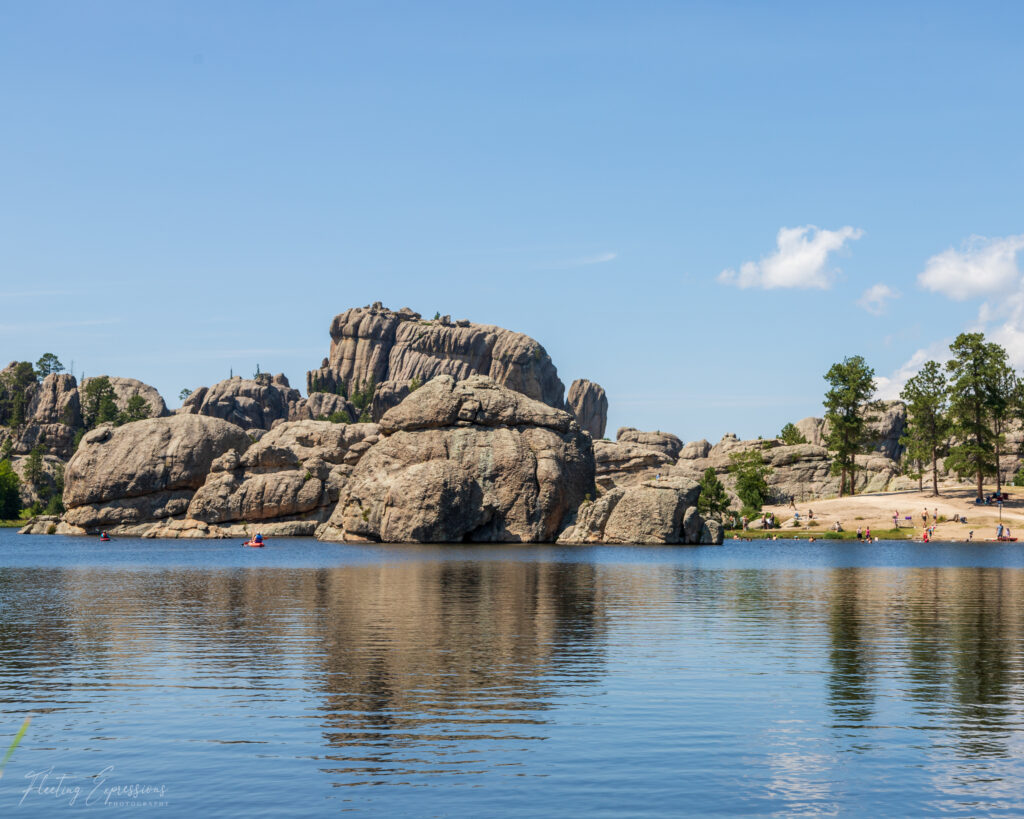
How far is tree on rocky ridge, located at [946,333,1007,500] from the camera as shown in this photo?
128 m

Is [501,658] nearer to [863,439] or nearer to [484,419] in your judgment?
[484,419]

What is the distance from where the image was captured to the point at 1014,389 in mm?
137625

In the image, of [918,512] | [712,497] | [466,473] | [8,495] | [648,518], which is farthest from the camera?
[8,495]

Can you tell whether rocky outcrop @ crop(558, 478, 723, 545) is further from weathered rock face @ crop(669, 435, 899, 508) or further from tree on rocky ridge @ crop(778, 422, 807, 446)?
tree on rocky ridge @ crop(778, 422, 807, 446)

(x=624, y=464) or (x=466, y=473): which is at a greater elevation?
(x=624, y=464)

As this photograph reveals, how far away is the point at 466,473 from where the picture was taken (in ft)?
365

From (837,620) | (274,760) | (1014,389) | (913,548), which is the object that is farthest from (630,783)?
(1014,389)

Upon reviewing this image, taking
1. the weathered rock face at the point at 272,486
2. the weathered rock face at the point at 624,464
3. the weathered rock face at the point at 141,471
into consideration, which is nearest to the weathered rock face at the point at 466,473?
the weathered rock face at the point at 272,486

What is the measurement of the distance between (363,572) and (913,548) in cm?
6008

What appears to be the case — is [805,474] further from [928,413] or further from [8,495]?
[8,495]

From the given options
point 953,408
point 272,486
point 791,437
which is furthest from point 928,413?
point 272,486

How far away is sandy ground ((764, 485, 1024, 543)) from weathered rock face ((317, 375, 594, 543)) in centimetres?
3289

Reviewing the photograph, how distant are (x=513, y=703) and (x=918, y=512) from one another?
372ft

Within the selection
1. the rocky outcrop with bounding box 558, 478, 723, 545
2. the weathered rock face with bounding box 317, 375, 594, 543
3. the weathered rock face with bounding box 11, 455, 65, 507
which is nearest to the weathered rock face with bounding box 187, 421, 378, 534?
the weathered rock face with bounding box 317, 375, 594, 543
